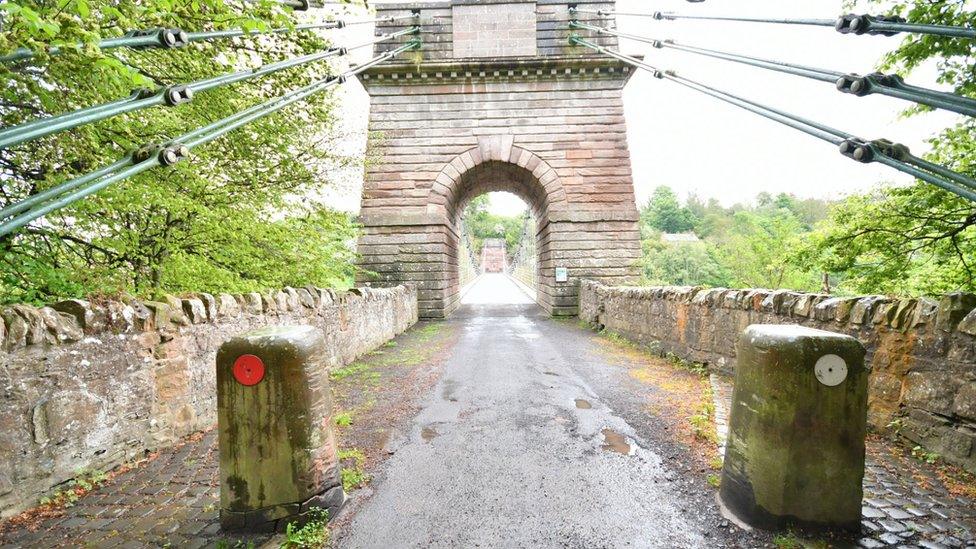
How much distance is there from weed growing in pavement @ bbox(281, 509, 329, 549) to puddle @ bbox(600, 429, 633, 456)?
200 cm

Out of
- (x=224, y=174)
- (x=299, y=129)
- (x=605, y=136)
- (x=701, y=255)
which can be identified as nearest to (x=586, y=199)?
(x=605, y=136)

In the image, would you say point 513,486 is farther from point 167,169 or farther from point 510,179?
point 510,179

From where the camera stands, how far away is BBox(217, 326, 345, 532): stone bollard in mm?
2113

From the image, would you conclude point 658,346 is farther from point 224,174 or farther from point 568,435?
point 224,174

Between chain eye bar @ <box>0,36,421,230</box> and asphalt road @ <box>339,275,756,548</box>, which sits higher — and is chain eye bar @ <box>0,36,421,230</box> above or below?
above

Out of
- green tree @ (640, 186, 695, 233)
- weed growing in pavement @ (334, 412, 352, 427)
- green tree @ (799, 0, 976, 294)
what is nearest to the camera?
weed growing in pavement @ (334, 412, 352, 427)

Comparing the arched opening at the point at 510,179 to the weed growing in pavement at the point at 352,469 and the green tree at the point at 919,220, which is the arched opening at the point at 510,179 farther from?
the weed growing in pavement at the point at 352,469

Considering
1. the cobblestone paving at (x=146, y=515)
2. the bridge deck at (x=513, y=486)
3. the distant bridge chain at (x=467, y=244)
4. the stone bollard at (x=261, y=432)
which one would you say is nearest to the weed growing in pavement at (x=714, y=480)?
the bridge deck at (x=513, y=486)

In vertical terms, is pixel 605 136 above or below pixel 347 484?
above

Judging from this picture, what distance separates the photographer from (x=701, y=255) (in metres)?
44.2

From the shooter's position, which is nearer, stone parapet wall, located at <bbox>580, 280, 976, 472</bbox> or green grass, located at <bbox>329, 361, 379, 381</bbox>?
stone parapet wall, located at <bbox>580, 280, 976, 472</bbox>

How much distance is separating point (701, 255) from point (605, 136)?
120ft

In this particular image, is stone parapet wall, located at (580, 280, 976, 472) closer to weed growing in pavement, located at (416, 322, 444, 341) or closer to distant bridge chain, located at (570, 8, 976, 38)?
distant bridge chain, located at (570, 8, 976, 38)

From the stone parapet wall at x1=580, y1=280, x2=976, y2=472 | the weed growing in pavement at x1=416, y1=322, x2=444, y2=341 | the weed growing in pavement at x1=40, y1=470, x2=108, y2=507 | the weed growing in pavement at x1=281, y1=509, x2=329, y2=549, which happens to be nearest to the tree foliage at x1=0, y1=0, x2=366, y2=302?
the weed growing in pavement at x1=40, y1=470, x2=108, y2=507
